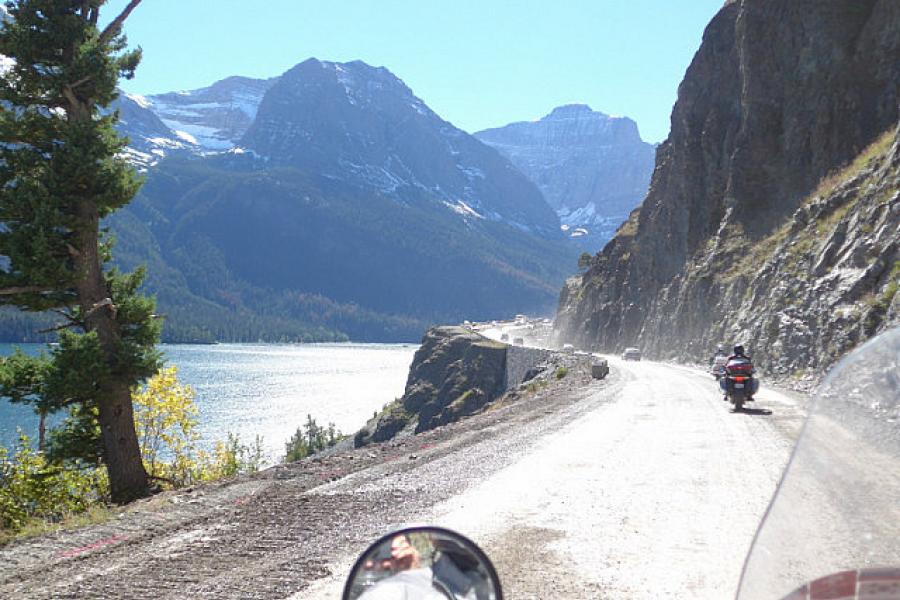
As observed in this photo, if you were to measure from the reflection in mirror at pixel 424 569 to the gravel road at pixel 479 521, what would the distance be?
2255 millimetres

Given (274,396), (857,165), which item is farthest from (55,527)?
(274,396)

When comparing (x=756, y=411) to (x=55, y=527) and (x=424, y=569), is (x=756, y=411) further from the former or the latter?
(x=424, y=569)

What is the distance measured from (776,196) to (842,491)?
150 ft

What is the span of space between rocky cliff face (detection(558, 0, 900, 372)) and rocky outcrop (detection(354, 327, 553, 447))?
11137 millimetres

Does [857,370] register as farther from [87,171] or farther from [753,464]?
[87,171]

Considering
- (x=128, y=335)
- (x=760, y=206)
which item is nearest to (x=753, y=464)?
(x=128, y=335)

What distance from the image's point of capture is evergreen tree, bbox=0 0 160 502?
1179 cm

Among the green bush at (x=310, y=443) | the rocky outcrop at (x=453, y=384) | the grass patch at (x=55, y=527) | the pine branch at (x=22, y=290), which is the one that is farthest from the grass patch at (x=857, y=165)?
the green bush at (x=310, y=443)

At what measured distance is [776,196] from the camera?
144 feet

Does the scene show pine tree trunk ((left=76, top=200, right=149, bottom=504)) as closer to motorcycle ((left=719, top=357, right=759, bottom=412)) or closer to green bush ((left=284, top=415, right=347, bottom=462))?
motorcycle ((left=719, top=357, right=759, bottom=412))

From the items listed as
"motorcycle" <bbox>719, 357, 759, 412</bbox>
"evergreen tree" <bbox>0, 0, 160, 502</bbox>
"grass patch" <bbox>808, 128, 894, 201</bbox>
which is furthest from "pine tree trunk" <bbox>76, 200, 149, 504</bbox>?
"grass patch" <bbox>808, 128, 894, 201</bbox>

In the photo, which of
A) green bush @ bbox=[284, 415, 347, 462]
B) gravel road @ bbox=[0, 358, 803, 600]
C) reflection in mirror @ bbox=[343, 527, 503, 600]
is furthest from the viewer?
green bush @ bbox=[284, 415, 347, 462]

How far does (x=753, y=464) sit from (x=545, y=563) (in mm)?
5668

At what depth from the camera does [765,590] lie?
8.34 feet
